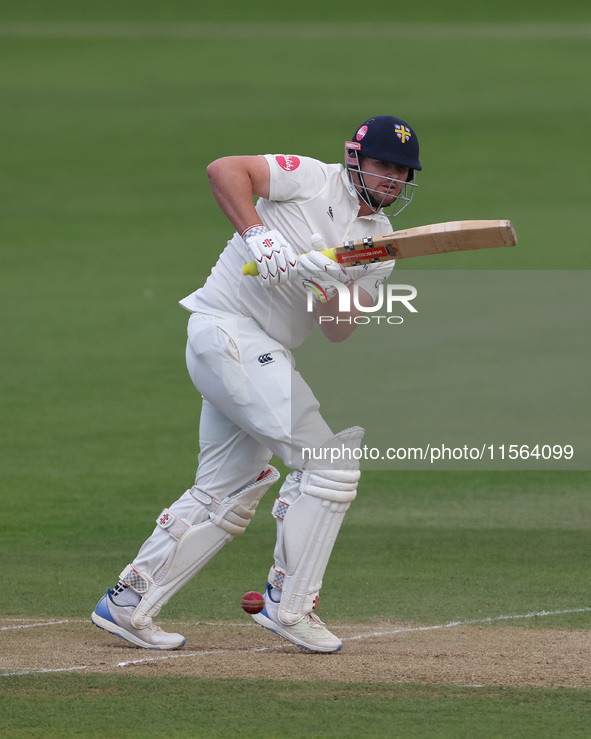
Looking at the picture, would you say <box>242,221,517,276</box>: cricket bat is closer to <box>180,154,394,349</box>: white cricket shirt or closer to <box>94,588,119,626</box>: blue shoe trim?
<box>180,154,394,349</box>: white cricket shirt

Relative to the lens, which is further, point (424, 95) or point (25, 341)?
point (424, 95)

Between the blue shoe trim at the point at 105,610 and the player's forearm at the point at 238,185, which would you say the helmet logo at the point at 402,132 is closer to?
the player's forearm at the point at 238,185

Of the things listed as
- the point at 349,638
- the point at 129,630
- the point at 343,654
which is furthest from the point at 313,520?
the point at 129,630

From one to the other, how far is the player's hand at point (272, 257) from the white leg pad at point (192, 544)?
3.13ft

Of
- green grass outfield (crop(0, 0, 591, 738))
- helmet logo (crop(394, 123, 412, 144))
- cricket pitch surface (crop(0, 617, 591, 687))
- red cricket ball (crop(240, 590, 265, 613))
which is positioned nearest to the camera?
green grass outfield (crop(0, 0, 591, 738))


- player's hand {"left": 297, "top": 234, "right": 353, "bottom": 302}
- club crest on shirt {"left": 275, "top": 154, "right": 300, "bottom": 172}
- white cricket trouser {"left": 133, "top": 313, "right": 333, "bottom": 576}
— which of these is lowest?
white cricket trouser {"left": 133, "top": 313, "right": 333, "bottom": 576}

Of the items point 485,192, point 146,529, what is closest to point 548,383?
point 146,529

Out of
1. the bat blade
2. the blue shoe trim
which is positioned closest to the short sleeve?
the bat blade

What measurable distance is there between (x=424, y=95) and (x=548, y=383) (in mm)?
17943

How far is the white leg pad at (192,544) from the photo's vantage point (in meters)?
5.84

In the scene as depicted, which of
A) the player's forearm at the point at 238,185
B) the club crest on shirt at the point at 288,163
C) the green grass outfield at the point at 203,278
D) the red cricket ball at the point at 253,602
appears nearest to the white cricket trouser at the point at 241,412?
the red cricket ball at the point at 253,602

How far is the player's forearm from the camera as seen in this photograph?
557 cm

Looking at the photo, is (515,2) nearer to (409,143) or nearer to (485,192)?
(485,192)

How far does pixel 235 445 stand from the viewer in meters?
5.88
